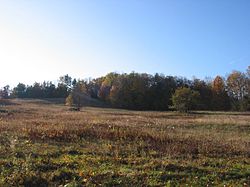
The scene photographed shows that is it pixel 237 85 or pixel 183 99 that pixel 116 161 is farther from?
pixel 237 85

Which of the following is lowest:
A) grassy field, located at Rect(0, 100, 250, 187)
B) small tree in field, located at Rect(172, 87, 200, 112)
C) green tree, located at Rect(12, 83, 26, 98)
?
grassy field, located at Rect(0, 100, 250, 187)

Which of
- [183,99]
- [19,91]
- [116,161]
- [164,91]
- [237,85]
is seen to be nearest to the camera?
[116,161]

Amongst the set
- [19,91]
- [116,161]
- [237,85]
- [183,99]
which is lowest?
[116,161]

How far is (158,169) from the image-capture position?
12555 millimetres

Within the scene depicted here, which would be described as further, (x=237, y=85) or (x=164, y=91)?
(x=237, y=85)

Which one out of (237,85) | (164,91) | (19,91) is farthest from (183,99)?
(19,91)

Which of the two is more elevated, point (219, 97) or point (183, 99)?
point (219, 97)

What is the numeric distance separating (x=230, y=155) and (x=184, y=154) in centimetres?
221

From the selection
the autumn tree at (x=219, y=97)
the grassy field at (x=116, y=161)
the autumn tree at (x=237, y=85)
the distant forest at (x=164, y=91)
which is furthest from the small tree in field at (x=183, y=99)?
the autumn tree at (x=237, y=85)

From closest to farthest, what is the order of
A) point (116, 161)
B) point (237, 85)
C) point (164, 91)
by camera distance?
point (116, 161) < point (164, 91) < point (237, 85)

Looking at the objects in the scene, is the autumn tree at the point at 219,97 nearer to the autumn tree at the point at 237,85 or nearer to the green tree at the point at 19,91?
the autumn tree at the point at 237,85

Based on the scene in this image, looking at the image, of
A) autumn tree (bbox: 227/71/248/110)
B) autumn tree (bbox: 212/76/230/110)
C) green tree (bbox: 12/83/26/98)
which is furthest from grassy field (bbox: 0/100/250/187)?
green tree (bbox: 12/83/26/98)

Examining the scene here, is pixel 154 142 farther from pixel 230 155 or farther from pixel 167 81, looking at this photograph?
pixel 167 81

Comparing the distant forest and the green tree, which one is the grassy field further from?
the green tree
